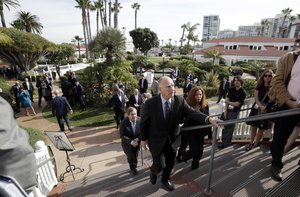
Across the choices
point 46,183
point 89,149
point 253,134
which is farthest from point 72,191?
point 253,134

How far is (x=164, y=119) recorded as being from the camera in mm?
2768

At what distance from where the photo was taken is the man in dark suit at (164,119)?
2752 mm

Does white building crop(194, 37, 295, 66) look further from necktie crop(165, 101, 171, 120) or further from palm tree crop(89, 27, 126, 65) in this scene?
necktie crop(165, 101, 171, 120)

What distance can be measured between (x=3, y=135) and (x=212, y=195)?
93.2 inches

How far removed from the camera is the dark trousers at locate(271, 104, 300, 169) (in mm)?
2434

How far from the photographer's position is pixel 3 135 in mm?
945

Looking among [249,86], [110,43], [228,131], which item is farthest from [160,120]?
[249,86]

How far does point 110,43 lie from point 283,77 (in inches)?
369

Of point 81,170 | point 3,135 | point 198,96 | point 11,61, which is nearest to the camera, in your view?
point 3,135

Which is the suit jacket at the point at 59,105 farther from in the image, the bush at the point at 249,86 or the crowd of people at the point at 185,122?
→ the bush at the point at 249,86

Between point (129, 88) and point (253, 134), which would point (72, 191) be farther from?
point (129, 88)

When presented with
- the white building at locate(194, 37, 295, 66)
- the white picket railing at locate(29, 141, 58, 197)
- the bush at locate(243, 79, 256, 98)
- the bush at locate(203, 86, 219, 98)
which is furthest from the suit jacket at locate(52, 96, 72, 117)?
the white building at locate(194, 37, 295, 66)

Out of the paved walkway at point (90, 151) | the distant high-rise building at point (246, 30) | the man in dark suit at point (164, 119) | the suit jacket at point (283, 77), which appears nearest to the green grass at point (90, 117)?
the paved walkway at point (90, 151)

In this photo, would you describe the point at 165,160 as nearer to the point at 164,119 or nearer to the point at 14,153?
the point at 164,119
